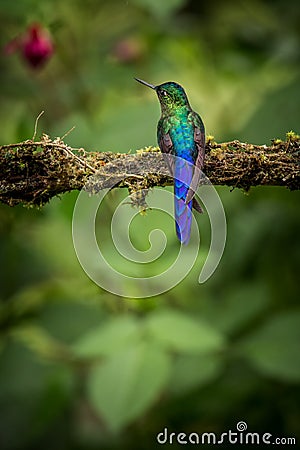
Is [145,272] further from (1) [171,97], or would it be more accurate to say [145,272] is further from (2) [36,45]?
(1) [171,97]

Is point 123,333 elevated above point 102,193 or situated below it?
above

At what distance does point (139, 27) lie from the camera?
2732 mm

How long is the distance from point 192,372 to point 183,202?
3.71ft

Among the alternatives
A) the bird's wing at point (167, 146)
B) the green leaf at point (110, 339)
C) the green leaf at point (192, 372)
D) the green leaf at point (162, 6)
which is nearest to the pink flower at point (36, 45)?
the green leaf at point (162, 6)

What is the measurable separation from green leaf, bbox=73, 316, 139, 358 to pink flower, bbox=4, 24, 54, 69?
0.76 m

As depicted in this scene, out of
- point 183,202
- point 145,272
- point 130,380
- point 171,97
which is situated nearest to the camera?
point 183,202

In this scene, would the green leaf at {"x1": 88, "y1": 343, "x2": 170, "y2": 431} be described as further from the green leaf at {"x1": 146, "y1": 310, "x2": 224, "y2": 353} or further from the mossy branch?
the mossy branch

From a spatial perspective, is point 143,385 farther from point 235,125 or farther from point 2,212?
point 235,125

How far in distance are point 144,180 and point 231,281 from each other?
145 centimetres

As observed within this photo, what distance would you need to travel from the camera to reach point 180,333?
6.24 feet

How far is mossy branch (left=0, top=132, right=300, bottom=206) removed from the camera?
1.12 metres

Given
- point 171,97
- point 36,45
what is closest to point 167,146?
point 171,97

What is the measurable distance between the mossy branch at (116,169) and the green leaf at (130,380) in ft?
2.61

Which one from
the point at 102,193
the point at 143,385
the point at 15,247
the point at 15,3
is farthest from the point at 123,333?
the point at 15,3
